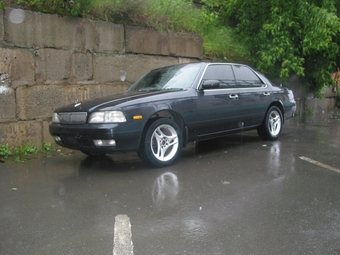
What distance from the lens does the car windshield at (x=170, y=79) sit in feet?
22.1

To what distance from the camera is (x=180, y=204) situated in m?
4.30

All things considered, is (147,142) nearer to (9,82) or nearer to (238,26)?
(9,82)

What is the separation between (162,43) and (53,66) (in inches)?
112

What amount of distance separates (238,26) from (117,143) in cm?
808

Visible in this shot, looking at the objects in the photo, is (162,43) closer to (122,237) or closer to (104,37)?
(104,37)

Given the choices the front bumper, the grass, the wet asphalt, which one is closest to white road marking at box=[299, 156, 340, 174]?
the wet asphalt

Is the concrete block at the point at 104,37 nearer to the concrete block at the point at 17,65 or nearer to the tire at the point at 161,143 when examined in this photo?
the concrete block at the point at 17,65

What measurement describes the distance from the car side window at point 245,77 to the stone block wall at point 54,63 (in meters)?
2.46

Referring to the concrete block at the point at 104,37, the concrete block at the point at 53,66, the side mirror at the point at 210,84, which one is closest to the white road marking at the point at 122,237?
the side mirror at the point at 210,84

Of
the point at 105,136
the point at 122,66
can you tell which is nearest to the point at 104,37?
the point at 122,66

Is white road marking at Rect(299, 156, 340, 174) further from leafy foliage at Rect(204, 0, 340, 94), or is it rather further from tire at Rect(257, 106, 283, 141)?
leafy foliage at Rect(204, 0, 340, 94)

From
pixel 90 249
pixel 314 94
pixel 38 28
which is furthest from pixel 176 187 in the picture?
pixel 314 94

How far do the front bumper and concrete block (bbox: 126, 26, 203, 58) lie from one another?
371 cm

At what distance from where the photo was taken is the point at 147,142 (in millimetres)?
5816
